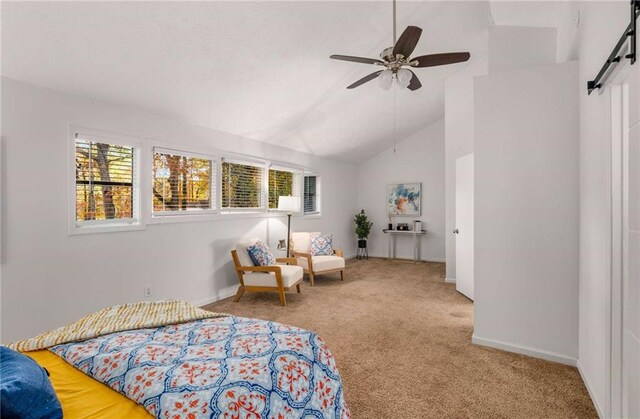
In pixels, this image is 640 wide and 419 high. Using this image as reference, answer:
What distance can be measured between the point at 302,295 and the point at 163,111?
9.53 ft

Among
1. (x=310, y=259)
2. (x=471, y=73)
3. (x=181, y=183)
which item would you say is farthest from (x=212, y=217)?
(x=471, y=73)

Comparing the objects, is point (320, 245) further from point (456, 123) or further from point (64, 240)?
point (64, 240)

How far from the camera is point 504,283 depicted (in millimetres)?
2801

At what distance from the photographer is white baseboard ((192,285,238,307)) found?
414 centimetres

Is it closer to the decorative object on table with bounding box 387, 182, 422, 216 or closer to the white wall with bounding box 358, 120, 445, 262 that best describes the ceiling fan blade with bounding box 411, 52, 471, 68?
the white wall with bounding box 358, 120, 445, 262

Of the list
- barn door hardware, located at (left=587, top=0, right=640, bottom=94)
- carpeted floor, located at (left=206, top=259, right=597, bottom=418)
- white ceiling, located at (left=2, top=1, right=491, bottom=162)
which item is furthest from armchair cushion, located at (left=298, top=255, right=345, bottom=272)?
barn door hardware, located at (left=587, top=0, right=640, bottom=94)

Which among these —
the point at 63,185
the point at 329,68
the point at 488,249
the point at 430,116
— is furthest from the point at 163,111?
the point at 430,116

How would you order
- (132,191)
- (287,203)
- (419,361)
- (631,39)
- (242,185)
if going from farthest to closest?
(287,203), (242,185), (132,191), (419,361), (631,39)

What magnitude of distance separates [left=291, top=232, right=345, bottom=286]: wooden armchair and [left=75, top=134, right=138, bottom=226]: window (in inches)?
103

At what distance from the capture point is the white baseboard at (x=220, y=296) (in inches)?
163

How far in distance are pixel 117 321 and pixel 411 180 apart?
688cm

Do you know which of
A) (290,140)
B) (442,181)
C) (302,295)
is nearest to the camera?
(302,295)

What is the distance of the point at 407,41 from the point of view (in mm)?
2389

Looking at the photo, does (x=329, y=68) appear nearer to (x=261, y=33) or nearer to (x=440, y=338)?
(x=261, y=33)
